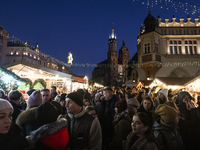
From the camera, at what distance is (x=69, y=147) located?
2.09m

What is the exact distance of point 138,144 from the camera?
1.92 m

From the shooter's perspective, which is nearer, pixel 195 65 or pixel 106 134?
pixel 106 134

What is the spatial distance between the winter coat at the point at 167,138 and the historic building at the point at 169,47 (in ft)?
70.4

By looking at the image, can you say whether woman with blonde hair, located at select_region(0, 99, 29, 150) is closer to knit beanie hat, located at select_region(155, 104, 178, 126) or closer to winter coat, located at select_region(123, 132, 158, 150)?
winter coat, located at select_region(123, 132, 158, 150)

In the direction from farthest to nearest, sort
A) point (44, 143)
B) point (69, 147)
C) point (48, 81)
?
point (48, 81) < point (69, 147) < point (44, 143)

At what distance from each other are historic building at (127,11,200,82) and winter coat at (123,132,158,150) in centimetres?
2195

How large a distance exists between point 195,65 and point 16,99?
2814 centimetres

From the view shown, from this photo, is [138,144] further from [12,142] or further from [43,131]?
[12,142]

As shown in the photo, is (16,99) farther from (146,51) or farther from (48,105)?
(146,51)

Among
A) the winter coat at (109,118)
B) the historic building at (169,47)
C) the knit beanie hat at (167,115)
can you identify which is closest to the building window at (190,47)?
the historic building at (169,47)

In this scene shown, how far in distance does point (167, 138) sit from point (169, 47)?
2590 cm

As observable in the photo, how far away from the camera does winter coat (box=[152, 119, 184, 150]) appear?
223 cm

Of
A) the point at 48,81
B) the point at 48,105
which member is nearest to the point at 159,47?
the point at 48,81

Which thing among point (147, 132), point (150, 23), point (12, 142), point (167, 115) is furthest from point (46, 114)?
point (150, 23)
